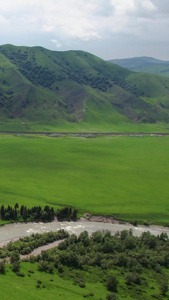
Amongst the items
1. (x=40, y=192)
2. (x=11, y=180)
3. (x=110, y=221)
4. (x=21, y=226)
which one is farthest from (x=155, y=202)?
(x=11, y=180)

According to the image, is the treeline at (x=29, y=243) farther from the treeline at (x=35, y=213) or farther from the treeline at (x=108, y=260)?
the treeline at (x=35, y=213)

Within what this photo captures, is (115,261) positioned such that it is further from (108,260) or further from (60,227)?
(60,227)

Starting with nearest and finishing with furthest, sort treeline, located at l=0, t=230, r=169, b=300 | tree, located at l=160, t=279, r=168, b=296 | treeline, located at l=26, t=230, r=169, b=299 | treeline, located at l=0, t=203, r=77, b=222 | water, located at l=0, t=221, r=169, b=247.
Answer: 1. tree, located at l=160, t=279, r=168, b=296
2. treeline, located at l=0, t=230, r=169, b=300
3. treeline, located at l=26, t=230, r=169, b=299
4. water, located at l=0, t=221, r=169, b=247
5. treeline, located at l=0, t=203, r=77, b=222


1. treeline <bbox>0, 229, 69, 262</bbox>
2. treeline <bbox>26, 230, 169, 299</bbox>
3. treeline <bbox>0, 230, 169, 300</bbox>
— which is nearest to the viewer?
treeline <bbox>0, 230, 169, 300</bbox>

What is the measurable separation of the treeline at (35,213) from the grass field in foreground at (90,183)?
6.24m

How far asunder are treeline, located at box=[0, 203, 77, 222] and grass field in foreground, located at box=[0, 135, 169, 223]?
6239mm

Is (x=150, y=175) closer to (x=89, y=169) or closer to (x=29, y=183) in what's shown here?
(x=89, y=169)

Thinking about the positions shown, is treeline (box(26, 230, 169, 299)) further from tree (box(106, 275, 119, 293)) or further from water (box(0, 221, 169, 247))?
water (box(0, 221, 169, 247))

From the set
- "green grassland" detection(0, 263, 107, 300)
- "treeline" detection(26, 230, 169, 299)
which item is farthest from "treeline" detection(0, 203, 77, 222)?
"green grassland" detection(0, 263, 107, 300)

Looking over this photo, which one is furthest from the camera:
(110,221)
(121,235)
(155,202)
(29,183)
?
(29,183)

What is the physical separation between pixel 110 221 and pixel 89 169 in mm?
61116

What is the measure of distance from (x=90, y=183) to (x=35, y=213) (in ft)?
145

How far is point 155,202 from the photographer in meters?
123

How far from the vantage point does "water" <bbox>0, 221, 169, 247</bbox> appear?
91.7 m
